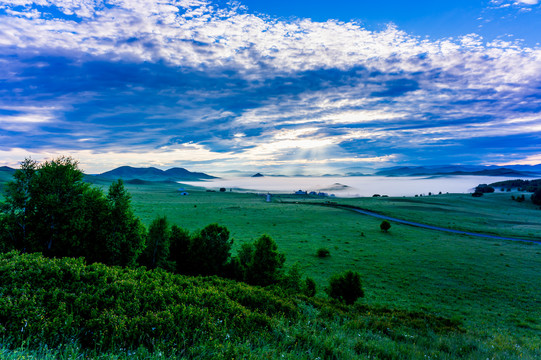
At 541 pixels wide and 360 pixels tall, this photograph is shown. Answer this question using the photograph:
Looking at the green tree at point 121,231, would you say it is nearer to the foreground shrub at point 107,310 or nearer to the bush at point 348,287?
the foreground shrub at point 107,310

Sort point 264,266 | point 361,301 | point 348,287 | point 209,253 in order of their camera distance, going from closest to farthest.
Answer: point 348,287 < point 361,301 < point 264,266 < point 209,253

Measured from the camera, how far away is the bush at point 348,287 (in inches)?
1039

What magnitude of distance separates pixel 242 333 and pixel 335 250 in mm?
44140

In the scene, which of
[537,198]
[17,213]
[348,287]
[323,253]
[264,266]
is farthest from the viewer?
[537,198]

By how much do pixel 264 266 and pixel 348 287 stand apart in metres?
9.61

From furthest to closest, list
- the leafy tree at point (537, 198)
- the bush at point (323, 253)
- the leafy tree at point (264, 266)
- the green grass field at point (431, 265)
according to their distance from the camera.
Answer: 1. the leafy tree at point (537, 198)
2. the bush at point (323, 253)
3. the leafy tree at point (264, 266)
4. the green grass field at point (431, 265)

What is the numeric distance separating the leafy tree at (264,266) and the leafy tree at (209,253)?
14.0ft

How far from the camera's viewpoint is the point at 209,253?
3303cm

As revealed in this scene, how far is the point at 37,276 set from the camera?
1107cm

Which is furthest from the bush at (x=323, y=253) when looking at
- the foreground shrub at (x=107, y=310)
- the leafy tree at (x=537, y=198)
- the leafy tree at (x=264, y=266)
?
the leafy tree at (x=537, y=198)

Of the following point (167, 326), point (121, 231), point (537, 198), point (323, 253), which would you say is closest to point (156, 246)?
point (121, 231)

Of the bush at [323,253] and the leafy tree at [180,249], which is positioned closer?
the leafy tree at [180,249]

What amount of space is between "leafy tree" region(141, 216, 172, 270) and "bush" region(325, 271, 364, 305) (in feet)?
65.1

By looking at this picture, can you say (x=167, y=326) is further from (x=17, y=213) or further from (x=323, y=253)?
(x=323, y=253)
